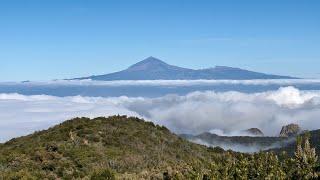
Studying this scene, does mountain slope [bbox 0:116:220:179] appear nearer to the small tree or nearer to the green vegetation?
the green vegetation

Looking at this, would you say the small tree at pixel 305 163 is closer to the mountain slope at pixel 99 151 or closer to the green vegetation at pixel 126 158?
the green vegetation at pixel 126 158

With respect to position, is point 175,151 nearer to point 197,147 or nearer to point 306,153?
point 197,147

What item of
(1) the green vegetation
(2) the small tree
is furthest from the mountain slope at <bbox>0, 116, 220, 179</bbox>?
(2) the small tree

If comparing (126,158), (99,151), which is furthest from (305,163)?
(99,151)

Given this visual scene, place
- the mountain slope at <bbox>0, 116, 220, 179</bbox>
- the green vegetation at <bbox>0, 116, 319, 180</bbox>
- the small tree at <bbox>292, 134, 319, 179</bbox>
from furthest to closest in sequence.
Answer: the mountain slope at <bbox>0, 116, 220, 179</bbox>
the green vegetation at <bbox>0, 116, 319, 180</bbox>
the small tree at <bbox>292, 134, 319, 179</bbox>

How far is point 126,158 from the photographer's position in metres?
41.0

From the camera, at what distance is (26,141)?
52938 mm

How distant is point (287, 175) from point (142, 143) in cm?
3320

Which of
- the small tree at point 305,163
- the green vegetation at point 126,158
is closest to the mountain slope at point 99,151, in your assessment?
the green vegetation at point 126,158

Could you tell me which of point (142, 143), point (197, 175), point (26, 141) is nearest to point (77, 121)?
point (26, 141)

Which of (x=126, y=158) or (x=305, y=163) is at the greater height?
(x=305, y=163)

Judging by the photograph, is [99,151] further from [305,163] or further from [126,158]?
[305,163]

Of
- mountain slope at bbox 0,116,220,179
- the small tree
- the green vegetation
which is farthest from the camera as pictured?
mountain slope at bbox 0,116,220,179

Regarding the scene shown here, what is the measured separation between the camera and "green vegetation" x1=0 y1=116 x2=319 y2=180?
62.2 ft
